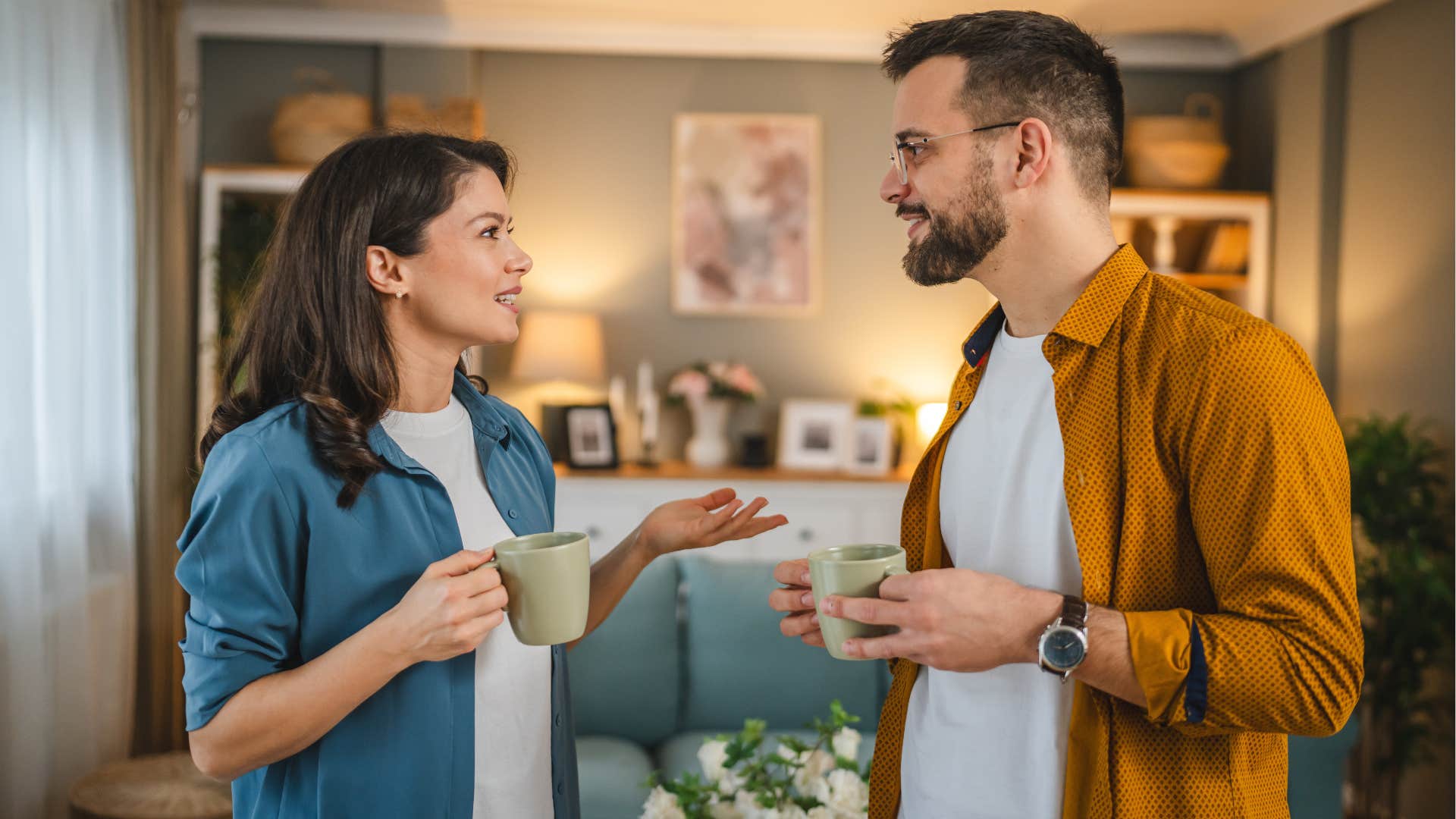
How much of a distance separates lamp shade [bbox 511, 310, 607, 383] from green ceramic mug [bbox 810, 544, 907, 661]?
3334 mm

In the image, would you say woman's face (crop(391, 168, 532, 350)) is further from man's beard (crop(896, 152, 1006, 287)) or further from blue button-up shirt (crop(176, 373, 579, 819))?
man's beard (crop(896, 152, 1006, 287))

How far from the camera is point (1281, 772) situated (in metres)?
1.06

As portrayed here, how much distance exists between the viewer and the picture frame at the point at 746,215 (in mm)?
4621

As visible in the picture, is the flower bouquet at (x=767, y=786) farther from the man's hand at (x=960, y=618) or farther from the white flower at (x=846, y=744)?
the man's hand at (x=960, y=618)

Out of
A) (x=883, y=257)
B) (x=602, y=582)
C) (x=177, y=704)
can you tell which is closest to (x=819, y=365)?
(x=883, y=257)

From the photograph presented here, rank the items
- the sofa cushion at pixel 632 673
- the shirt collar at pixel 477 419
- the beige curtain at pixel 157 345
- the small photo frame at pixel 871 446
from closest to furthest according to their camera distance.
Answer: the shirt collar at pixel 477 419, the sofa cushion at pixel 632 673, the beige curtain at pixel 157 345, the small photo frame at pixel 871 446

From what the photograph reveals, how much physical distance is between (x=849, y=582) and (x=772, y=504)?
10.5 feet

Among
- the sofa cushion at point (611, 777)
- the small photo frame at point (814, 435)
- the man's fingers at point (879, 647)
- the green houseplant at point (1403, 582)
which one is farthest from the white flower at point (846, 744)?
the small photo frame at point (814, 435)

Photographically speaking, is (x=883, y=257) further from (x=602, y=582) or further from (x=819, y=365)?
(x=602, y=582)

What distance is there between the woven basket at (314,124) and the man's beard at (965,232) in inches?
135

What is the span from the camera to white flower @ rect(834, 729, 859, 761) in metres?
1.48

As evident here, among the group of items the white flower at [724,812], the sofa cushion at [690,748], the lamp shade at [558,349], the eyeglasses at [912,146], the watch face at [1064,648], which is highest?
the eyeglasses at [912,146]

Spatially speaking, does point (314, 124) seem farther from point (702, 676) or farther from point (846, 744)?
point (846, 744)

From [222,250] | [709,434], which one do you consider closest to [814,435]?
[709,434]
